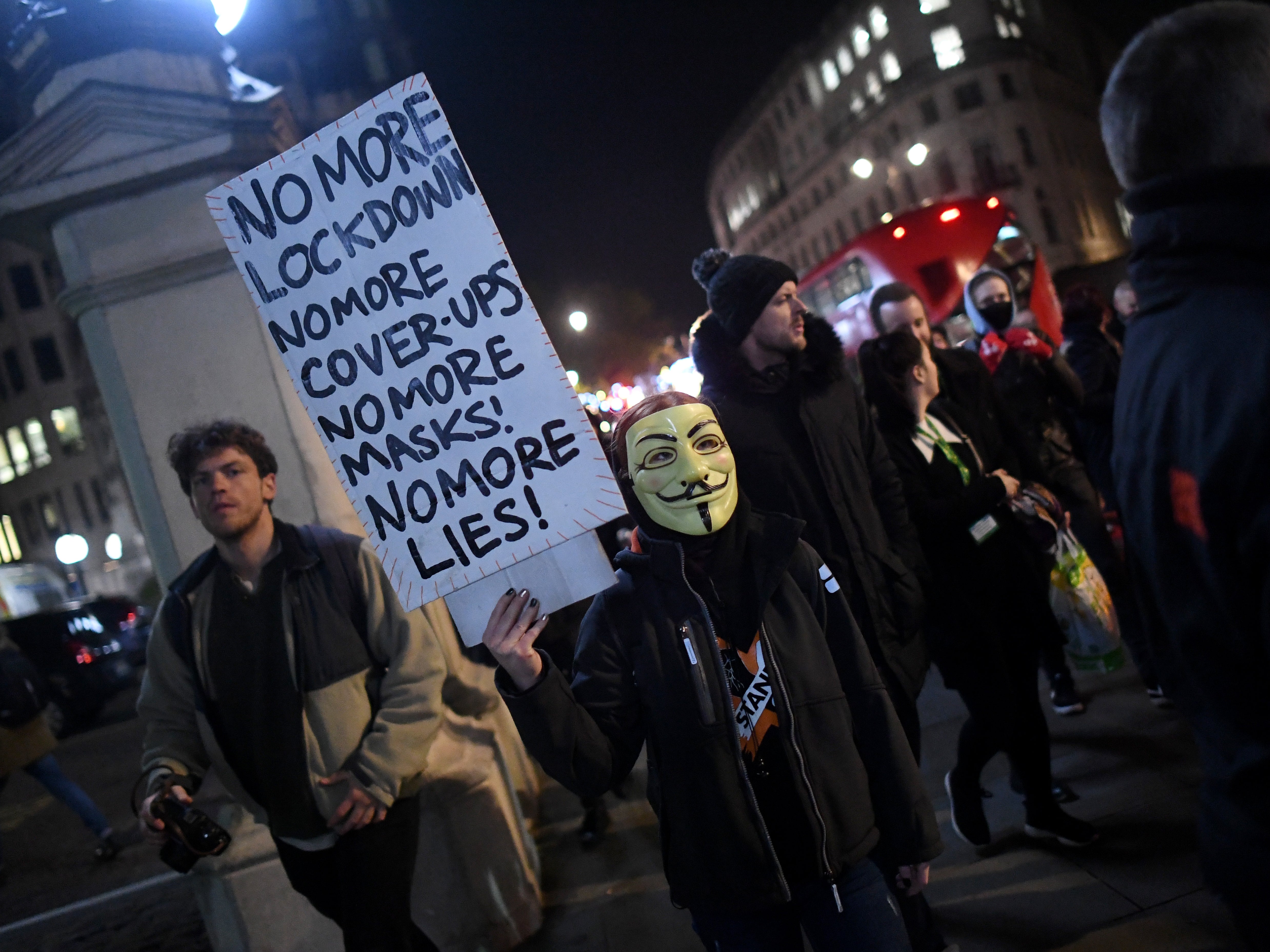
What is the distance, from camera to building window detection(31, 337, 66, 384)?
45219 millimetres

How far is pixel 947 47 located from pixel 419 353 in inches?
2472

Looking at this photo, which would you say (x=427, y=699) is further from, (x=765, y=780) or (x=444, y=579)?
(x=765, y=780)

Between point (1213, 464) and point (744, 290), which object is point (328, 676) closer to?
point (744, 290)

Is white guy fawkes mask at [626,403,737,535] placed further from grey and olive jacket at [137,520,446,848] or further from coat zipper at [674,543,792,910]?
grey and olive jacket at [137,520,446,848]

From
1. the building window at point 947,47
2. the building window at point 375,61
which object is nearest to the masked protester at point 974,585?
the building window at point 375,61

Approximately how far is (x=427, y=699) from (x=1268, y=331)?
91.1 inches

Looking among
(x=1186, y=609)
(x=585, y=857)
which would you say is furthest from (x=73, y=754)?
(x=1186, y=609)

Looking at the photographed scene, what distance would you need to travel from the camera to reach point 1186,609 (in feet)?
4.26

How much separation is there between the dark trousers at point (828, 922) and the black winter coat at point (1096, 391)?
3.41 metres

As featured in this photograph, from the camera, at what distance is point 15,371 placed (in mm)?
45938

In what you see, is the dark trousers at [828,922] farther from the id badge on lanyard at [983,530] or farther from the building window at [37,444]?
the building window at [37,444]

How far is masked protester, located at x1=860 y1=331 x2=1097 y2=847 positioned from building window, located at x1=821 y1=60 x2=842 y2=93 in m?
68.5

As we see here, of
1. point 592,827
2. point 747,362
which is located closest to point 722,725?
point 747,362

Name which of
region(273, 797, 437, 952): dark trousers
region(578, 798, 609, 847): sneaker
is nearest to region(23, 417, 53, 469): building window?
region(578, 798, 609, 847): sneaker
